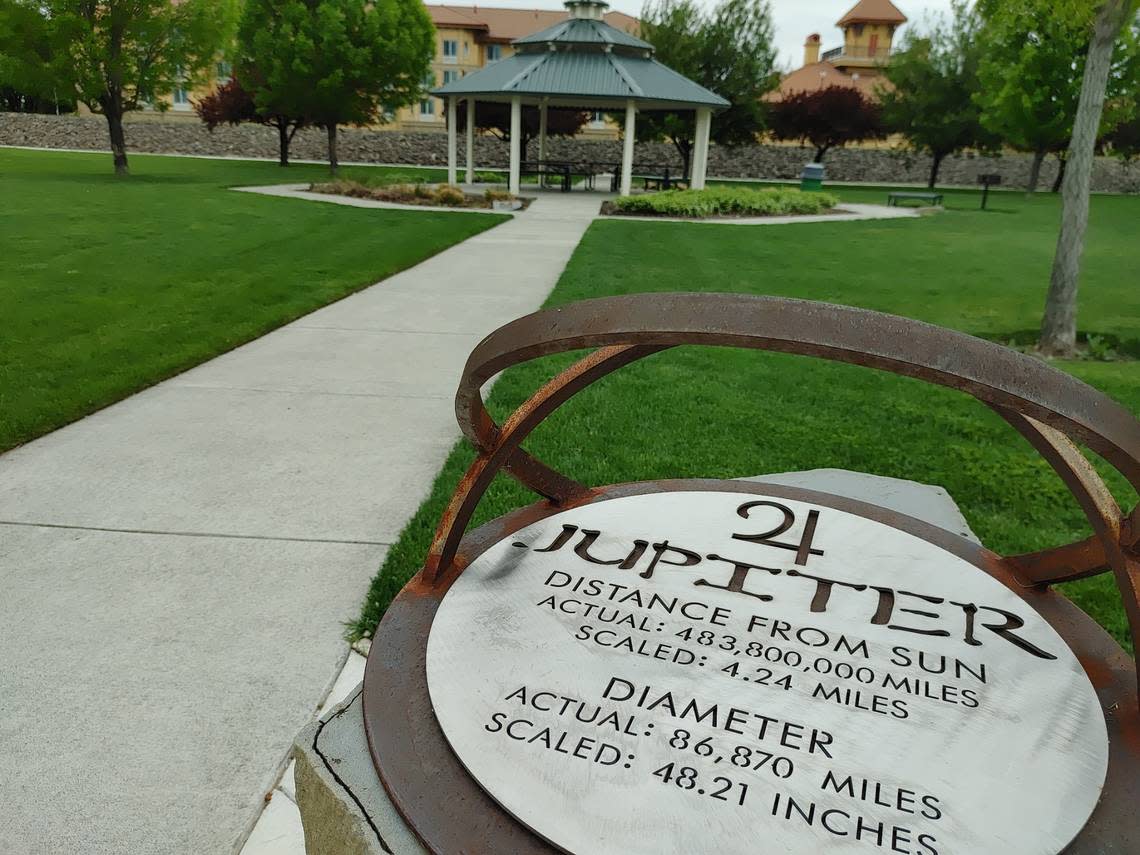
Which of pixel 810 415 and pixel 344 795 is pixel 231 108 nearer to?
pixel 810 415

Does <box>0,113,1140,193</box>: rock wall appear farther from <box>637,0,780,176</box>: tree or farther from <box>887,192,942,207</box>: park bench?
<box>887,192,942,207</box>: park bench

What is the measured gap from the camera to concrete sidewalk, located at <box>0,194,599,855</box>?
2.04 metres

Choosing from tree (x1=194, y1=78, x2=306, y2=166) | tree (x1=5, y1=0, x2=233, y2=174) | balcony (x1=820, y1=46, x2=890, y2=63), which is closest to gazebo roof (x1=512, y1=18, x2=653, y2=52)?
tree (x1=5, y1=0, x2=233, y2=174)

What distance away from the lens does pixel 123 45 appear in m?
22.1

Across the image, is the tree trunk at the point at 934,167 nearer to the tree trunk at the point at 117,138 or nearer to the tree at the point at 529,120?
the tree at the point at 529,120

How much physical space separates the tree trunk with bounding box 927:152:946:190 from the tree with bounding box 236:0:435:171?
22.8 meters

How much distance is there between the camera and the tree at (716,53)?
33.5 m

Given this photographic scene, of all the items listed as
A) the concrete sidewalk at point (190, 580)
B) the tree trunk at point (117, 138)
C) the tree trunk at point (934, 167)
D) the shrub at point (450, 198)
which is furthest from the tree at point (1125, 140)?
the concrete sidewalk at point (190, 580)

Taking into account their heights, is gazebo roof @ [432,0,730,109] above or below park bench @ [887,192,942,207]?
above

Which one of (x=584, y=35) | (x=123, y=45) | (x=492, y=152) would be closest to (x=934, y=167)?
(x=492, y=152)

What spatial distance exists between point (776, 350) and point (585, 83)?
22136mm

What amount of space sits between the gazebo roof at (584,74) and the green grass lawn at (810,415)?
12.0 m

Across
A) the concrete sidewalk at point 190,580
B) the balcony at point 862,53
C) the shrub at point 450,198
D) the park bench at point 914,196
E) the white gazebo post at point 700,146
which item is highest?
the balcony at point 862,53

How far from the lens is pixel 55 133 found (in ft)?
125
